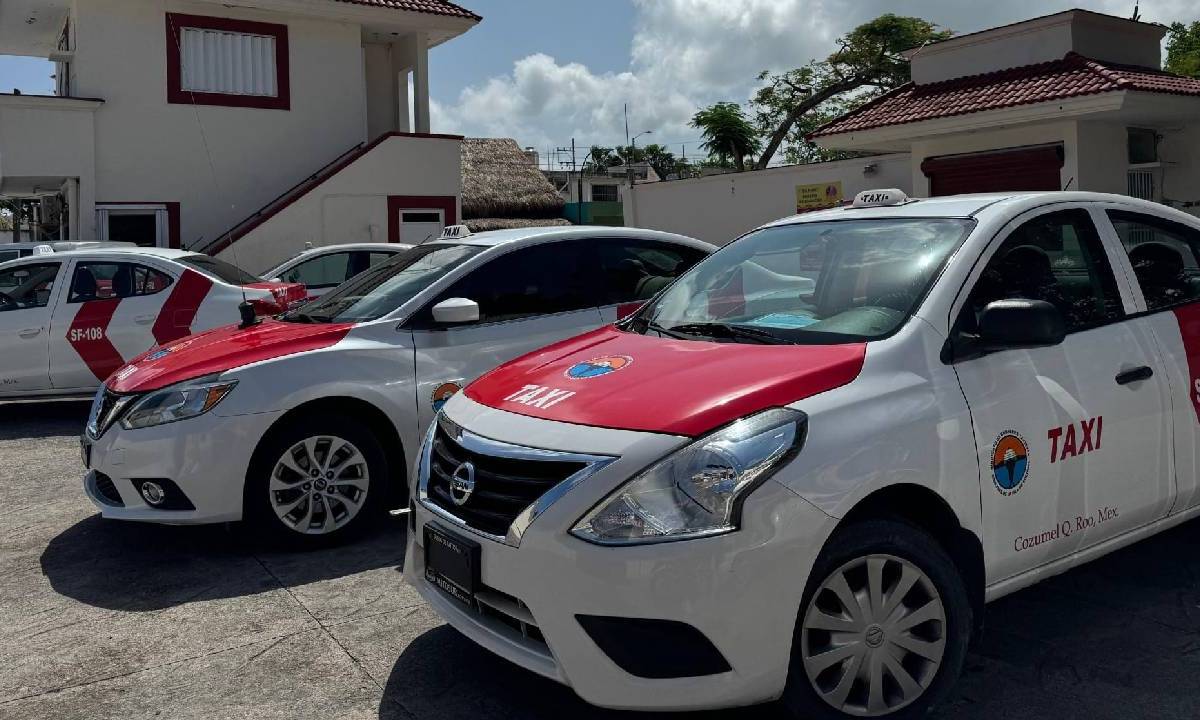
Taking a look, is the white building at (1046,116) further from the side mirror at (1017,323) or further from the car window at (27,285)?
the car window at (27,285)

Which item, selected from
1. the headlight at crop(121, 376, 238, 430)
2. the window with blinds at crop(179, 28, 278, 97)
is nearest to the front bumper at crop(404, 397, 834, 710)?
the headlight at crop(121, 376, 238, 430)

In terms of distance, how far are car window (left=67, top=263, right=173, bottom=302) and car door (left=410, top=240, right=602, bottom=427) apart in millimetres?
4679

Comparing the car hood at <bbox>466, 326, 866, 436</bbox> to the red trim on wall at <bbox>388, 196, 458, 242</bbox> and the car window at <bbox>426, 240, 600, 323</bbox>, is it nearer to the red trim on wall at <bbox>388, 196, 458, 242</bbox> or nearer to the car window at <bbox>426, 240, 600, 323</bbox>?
the car window at <bbox>426, 240, 600, 323</bbox>

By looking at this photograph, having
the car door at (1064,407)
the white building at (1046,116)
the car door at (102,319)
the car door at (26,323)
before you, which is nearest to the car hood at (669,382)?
the car door at (1064,407)

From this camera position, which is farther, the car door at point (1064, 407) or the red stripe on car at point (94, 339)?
the red stripe on car at point (94, 339)

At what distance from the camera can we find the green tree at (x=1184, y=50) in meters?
33.7

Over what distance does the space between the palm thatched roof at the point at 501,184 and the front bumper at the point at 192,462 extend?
29296 mm

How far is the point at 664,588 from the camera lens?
2760 millimetres

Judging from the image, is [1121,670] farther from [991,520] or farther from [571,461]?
[571,461]

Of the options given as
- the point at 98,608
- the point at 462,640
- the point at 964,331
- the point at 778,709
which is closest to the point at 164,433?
the point at 98,608

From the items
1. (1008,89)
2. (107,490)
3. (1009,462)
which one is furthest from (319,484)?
(1008,89)

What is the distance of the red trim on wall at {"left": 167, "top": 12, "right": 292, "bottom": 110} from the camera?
18.2 meters

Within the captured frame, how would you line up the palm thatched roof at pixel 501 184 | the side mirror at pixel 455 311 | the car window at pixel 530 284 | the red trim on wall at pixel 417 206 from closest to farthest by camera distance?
1. the side mirror at pixel 455 311
2. the car window at pixel 530 284
3. the red trim on wall at pixel 417 206
4. the palm thatched roof at pixel 501 184

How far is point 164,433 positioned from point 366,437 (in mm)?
933
